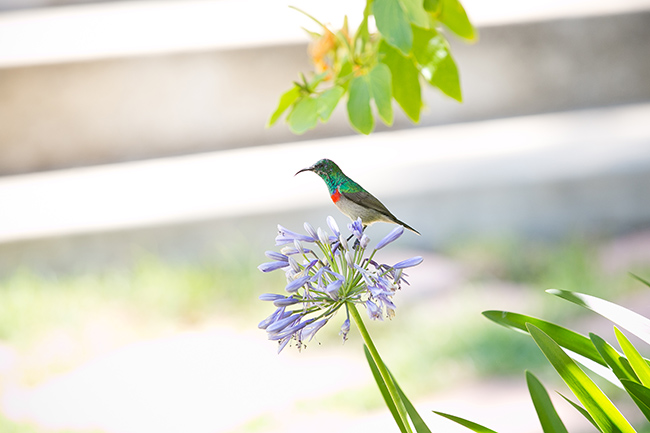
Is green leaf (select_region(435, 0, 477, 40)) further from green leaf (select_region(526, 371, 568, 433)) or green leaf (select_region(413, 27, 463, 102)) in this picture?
green leaf (select_region(526, 371, 568, 433))

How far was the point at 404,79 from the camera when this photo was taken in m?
0.72

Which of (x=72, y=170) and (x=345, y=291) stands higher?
(x=72, y=170)

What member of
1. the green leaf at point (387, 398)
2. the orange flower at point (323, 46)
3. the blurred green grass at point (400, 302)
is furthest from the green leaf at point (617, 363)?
the blurred green grass at point (400, 302)

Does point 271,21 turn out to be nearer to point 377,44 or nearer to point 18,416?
point 18,416

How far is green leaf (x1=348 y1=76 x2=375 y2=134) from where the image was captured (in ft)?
2.10

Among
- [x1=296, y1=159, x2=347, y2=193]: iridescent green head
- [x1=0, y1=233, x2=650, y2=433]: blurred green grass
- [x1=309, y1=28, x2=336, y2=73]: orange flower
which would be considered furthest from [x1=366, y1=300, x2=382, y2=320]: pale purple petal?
[x1=0, y1=233, x2=650, y2=433]: blurred green grass

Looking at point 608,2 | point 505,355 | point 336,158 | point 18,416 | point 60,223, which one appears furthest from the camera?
point 608,2

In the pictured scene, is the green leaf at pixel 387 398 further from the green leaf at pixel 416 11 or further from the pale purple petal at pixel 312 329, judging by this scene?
the green leaf at pixel 416 11

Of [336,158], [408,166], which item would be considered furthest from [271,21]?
[408,166]

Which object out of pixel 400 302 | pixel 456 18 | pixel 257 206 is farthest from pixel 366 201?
pixel 257 206

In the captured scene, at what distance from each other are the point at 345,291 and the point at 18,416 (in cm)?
187

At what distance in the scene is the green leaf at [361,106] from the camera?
2.10 feet

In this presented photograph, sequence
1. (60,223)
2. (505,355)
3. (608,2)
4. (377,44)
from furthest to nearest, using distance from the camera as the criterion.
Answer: (608,2) → (60,223) → (505,355) → (377,44)

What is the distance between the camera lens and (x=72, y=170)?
3.17 meters
